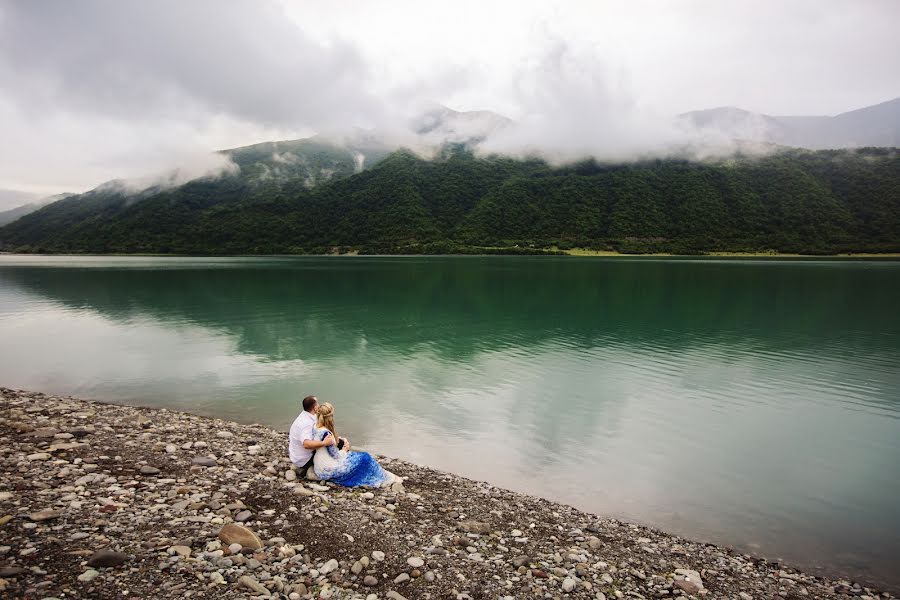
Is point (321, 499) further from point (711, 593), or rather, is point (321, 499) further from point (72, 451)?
point (711, 593)

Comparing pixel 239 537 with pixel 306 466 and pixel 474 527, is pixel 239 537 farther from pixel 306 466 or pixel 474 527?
pixel 474 527

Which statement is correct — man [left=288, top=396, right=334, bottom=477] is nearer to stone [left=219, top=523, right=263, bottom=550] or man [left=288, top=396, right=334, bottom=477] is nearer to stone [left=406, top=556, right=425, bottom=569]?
stone [left=219, top=523, right=263, bottom=550]

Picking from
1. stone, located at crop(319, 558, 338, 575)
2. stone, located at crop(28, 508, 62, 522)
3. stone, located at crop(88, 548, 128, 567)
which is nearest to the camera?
stone, located at crop(88, 548, 128, 567)

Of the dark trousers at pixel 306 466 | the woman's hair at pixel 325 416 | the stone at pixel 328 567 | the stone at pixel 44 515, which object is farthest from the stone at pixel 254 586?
the dark trousers at pixel 306 466

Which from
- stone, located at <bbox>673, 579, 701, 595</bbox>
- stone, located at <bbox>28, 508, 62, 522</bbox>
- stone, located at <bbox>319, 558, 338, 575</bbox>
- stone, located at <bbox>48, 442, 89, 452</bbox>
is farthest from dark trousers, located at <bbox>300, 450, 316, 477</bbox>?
stone, located at <bbox>673, 579, 701, 595</bbox>

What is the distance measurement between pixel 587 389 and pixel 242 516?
741 inches

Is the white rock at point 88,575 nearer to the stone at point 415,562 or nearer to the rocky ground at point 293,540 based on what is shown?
the rocky ground at point 293,540

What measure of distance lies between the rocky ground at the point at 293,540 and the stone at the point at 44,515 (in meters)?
0.03

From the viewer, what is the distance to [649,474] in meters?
15.2

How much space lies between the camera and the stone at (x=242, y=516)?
9305 mm

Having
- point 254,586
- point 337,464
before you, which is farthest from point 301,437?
point 254,586

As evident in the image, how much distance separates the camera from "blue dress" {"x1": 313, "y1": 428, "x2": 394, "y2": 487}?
1169cm

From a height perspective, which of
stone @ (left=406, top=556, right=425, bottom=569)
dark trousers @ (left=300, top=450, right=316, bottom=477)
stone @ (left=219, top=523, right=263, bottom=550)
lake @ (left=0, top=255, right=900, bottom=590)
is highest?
stone @ (left=219, top=523, right=263, bottom=550)

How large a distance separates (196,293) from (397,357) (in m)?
50.4
